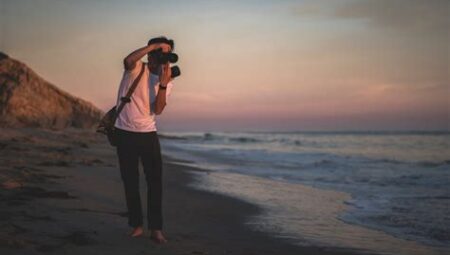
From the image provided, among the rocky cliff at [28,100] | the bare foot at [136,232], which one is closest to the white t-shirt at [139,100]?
the bare foot at [136,232]

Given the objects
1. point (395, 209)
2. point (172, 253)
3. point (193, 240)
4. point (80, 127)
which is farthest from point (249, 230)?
point (80, 127)

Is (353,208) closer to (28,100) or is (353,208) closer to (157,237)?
(157,237)

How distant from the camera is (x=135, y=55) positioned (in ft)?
13.0

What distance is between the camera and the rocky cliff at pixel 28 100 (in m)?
25.9

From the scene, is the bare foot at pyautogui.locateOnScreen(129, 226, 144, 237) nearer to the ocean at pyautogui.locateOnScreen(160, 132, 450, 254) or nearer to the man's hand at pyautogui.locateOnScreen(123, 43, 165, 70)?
the man's hand at pyautogui.locateOnScreen(123, 43, 165, 70)

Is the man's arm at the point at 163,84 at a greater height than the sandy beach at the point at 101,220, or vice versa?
the man's arm at the point at 163,84

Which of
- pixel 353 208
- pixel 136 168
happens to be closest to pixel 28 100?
pixel 353 208

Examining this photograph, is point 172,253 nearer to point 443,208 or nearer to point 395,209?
point 395,209

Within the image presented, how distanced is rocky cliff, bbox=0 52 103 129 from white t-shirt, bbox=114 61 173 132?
74.5ft

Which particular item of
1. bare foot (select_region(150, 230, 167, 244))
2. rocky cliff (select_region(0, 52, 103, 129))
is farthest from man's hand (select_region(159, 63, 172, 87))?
rocky cliff (select_region(0, 52, 103, 129))

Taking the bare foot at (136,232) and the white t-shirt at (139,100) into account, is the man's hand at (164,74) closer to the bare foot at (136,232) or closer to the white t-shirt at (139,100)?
the white t-shirt at (139,100)

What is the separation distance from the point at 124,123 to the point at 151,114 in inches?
10.0

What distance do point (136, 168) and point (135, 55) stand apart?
1.06 meters

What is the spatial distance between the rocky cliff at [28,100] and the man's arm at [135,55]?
899 inches
